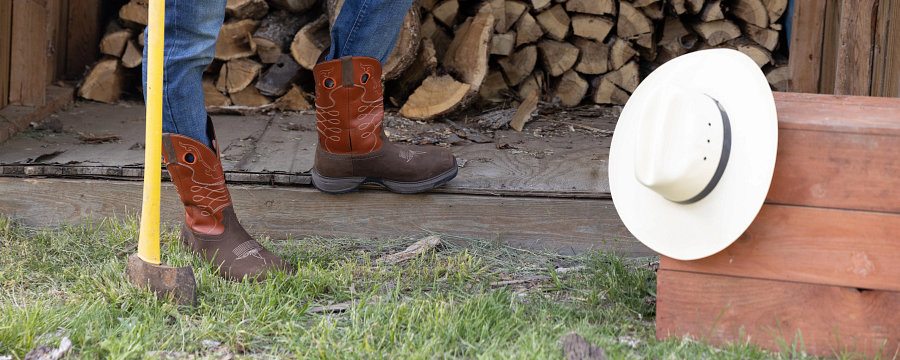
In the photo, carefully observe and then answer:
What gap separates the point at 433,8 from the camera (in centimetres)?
355

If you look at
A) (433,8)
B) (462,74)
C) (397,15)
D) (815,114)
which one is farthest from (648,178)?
(433,8)

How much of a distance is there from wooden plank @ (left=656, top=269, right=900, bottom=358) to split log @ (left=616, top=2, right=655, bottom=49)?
7.20ft

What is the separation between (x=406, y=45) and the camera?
3.19 m

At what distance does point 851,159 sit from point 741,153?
206mm

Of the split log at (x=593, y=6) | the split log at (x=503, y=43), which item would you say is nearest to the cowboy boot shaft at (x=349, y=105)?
the split log at (x=503, y=43)

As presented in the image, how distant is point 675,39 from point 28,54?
2.74m

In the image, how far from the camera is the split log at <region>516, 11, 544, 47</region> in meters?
3.56

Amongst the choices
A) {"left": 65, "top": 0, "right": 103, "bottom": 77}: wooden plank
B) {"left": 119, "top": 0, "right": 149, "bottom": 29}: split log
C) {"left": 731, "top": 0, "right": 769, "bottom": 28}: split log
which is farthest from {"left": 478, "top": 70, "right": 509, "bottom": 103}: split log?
{"left": 65, "top": 0, "right": 103, "bottom": 77}: wooden plank

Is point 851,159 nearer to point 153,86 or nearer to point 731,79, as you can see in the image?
point 731,79


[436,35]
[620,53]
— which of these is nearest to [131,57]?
[436,35]

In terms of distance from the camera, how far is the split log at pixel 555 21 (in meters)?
3.56

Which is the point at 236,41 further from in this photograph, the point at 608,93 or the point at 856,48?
the point at 856,48

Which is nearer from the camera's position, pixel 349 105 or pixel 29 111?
pixel 349 105

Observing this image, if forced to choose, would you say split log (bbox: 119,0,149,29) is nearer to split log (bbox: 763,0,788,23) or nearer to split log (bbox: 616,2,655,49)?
split log (bbox: 616,2,655,49)
